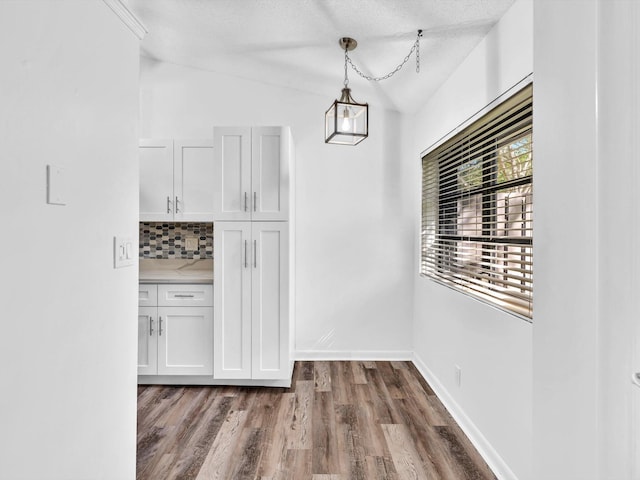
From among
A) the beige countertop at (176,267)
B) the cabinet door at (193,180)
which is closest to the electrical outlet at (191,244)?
the beige countertop at (176,267)

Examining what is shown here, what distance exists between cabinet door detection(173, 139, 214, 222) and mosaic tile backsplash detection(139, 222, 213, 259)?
1.33 ft

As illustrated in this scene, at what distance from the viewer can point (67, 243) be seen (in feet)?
4.13

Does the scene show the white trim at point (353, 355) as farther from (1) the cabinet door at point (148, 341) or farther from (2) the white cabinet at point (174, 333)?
(1) the cabinet door at point (148, 341)

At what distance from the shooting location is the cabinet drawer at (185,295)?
10.6 ft

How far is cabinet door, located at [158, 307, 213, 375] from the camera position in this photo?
3219 millimetres

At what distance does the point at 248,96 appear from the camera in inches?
154

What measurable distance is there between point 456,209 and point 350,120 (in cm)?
107

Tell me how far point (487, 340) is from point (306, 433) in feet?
3.98

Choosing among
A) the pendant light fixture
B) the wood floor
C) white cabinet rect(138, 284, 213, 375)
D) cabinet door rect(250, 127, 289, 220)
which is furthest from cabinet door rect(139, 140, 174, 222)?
the pendant light fixture

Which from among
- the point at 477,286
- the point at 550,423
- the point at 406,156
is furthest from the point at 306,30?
the point at 550,423

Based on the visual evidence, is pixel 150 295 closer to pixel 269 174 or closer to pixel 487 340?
pixel 269 174

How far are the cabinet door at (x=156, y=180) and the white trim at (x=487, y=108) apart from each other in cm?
220

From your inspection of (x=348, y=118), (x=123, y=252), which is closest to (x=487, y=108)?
(x=348, y=118)

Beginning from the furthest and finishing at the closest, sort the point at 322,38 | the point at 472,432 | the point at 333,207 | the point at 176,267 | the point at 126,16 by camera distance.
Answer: the point at 333,207 → the point at 176,267 → the point at 322,38 → the point at 472,432 → the point at 126,16
